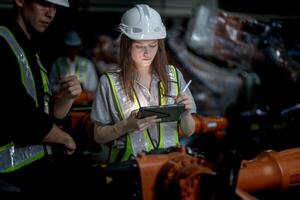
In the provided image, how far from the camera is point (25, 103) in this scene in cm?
222

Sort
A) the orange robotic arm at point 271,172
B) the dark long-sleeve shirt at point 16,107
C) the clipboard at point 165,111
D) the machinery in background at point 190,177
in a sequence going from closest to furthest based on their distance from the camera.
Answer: the machinery in background at point 190,177
the orange robotic arm at point 271,172
the dark long-sleeve shirt at point 16,107
the clipboard at point 165,111

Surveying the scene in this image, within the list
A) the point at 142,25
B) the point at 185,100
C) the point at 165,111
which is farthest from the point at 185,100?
the point at 142,25

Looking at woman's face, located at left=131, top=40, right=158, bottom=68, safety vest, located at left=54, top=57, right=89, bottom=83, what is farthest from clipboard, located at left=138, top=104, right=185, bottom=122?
safety vest, located at left=54, top=57, right=89, bottom=83

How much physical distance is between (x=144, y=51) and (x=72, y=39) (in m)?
3.87

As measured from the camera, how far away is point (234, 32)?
5.68 m

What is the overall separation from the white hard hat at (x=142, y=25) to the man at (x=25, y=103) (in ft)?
1.34

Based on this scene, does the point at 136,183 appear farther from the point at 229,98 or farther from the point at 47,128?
the point at 229,98

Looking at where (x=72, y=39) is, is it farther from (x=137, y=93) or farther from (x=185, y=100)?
(x=185, y=100)

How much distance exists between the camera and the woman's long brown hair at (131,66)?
2.59m

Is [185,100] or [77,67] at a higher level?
[185,100]

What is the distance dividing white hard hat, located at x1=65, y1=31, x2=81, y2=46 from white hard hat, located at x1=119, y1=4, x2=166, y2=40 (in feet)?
12.2

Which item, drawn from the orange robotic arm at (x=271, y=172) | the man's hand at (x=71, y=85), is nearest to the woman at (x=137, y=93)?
the man's hand at (x=71, y=85)

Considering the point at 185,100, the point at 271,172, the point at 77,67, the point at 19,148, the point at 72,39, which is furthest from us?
the point at 77,67

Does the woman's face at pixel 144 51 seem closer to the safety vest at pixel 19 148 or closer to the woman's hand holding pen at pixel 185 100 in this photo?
the woman's hand holding pen at pixel 185 100
